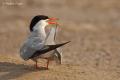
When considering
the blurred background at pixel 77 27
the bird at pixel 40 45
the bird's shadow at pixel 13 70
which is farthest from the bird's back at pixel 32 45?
the blurred background at pixel 77 27

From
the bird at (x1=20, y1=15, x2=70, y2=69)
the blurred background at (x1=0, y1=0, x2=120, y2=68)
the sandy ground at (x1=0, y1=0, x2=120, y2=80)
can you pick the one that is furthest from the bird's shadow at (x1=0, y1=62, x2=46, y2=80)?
the blurred background at (x1=0, y1=0, x2=120, y2=68)

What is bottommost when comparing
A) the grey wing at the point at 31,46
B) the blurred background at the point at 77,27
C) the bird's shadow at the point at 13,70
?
the blurred background at the point at 77,27

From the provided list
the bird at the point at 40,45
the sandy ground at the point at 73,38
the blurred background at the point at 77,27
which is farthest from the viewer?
the blurred background at the point at 77,27

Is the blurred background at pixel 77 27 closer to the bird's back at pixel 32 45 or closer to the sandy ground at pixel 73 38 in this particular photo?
the sandy ground at pixel 73 38

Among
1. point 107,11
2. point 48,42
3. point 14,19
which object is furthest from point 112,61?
point 107,11

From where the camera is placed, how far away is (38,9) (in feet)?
70.0

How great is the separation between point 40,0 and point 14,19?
4442mm

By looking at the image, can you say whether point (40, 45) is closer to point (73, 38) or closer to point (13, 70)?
point (13, 70)

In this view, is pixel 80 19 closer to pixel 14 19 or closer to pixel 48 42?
pixel 14 19

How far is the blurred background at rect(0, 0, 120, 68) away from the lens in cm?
1200

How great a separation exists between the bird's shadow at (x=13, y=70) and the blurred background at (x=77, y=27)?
1.79 m

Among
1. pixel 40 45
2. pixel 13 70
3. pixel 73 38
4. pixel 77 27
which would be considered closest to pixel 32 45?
pixel 40 45

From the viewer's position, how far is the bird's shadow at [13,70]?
8.17m

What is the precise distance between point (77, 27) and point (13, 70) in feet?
29.6
